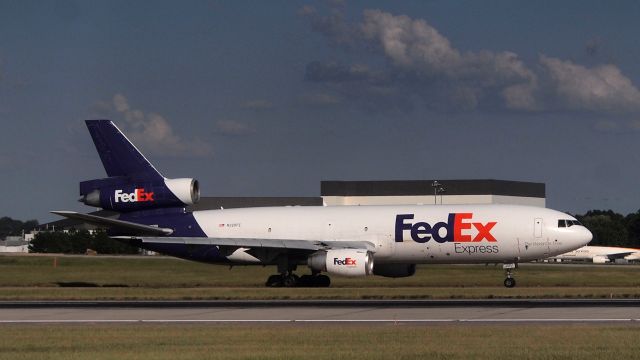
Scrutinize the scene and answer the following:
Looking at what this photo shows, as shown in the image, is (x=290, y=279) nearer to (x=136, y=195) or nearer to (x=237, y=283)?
(x=237, y=283)

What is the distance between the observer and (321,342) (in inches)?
1010

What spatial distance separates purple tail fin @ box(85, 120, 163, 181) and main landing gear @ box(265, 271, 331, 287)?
904 cm

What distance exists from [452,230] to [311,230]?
750 cm

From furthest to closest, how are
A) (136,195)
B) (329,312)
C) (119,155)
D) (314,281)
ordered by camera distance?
(119,155), (136,195), (314,281), (329,312)

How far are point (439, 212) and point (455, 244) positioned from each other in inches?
74.2

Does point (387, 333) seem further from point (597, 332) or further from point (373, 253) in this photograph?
point (373, 253)

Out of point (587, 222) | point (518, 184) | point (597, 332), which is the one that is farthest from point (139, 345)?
point (587, 222)

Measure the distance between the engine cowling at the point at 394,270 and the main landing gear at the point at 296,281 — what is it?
125 inches

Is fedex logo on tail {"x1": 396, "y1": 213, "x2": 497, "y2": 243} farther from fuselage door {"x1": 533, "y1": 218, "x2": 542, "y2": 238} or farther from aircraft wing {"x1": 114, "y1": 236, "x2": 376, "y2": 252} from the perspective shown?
aircraft wing {"x1": 114, "y1": 236, "x2": 376, "y2": 252}

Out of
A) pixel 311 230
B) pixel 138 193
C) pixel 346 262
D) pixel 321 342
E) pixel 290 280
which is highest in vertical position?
pixel 138 193

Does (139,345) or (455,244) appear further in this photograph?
(455,244)

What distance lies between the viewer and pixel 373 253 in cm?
5494

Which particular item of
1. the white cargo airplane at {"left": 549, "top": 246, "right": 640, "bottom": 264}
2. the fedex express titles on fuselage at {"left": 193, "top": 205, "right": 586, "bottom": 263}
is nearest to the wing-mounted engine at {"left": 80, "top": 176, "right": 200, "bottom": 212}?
the fedex express titles on fuselage at {"left": 193, "top": 205, "right": 586, "bottom": 263}

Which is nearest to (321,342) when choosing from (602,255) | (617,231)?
(602,255)
